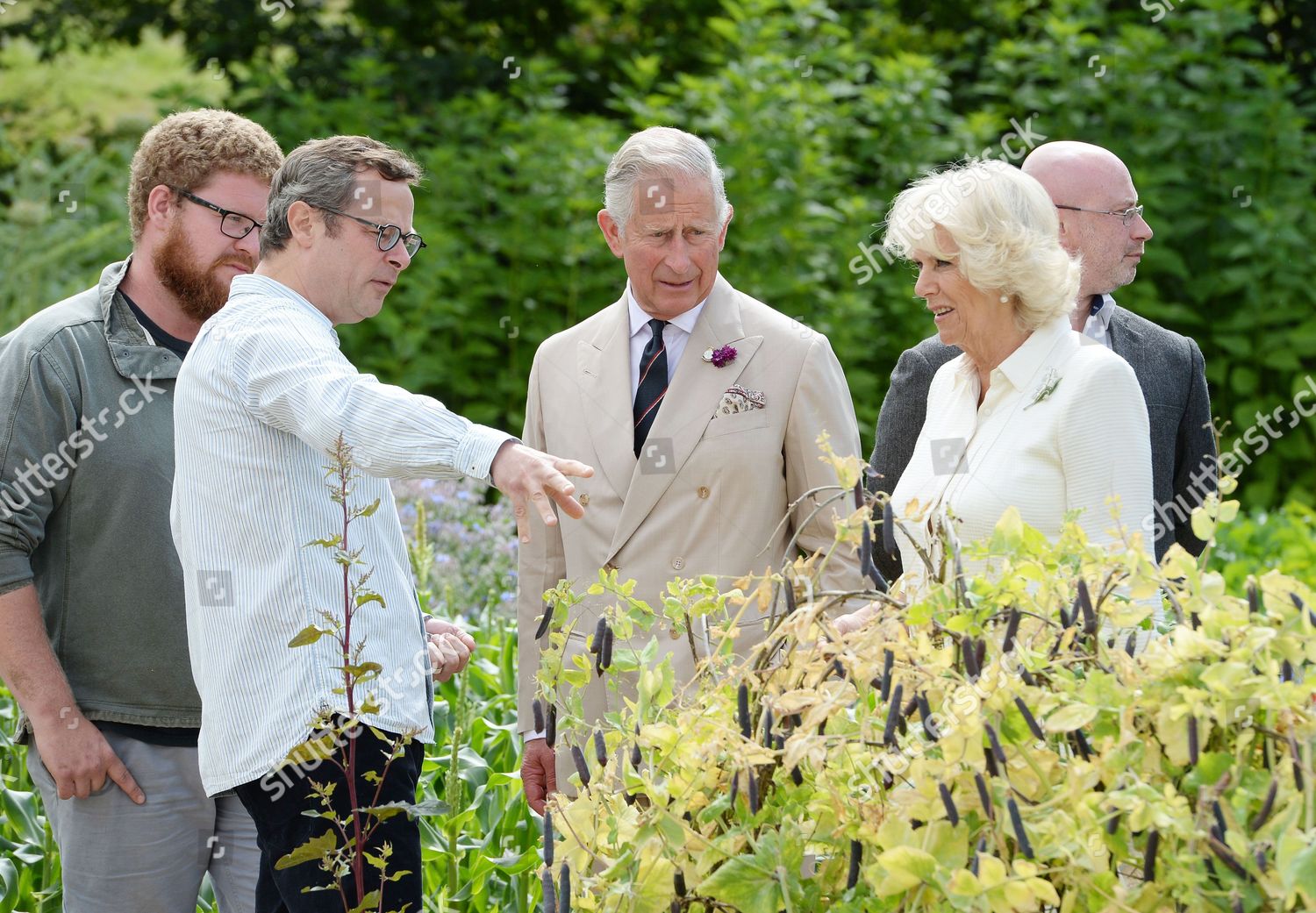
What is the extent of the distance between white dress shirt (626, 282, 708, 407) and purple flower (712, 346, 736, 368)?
3.4 inches

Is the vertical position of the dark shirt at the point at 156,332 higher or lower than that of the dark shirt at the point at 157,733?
higher

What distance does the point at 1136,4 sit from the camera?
327 inches

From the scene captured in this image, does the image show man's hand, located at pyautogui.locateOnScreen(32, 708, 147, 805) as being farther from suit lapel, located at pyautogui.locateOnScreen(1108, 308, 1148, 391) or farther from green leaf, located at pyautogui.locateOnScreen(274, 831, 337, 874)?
suit lapel, located at pyautogui.locateOnScreen(1108, 308, 1148, 391)

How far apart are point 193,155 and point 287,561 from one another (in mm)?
1030

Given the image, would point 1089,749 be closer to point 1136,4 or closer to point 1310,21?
point 1136,4

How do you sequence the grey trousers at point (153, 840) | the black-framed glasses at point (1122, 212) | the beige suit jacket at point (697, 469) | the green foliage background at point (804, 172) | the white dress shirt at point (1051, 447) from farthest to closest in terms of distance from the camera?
the green foliage background at point (804, 172) → the black-framed glasses at point (1122, 212) → the beige suit jacket at point (697, 469) → the grey trousers at point (153, 840) → the white dress shirt at point (1051, 447)

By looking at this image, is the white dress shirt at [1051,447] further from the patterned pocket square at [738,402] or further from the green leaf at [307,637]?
the green leaf at [307,637]

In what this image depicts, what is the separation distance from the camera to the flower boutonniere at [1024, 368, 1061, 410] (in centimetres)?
238

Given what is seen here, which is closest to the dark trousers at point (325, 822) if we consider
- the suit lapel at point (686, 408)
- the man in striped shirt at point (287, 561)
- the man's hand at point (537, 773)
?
the man in striped shirt at point (287, 561)

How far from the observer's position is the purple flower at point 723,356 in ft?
9.39

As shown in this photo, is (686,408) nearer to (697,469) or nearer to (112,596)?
(697,469)

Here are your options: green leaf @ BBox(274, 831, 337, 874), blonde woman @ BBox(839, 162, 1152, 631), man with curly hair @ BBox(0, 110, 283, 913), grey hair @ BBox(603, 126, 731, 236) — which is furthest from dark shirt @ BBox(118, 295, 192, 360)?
blonde woman @ BBox(839, 162, 1152, 631)

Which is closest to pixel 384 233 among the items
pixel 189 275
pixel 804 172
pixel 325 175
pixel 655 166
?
pixel 325 175

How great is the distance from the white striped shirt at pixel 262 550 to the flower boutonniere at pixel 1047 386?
3.77 ft
